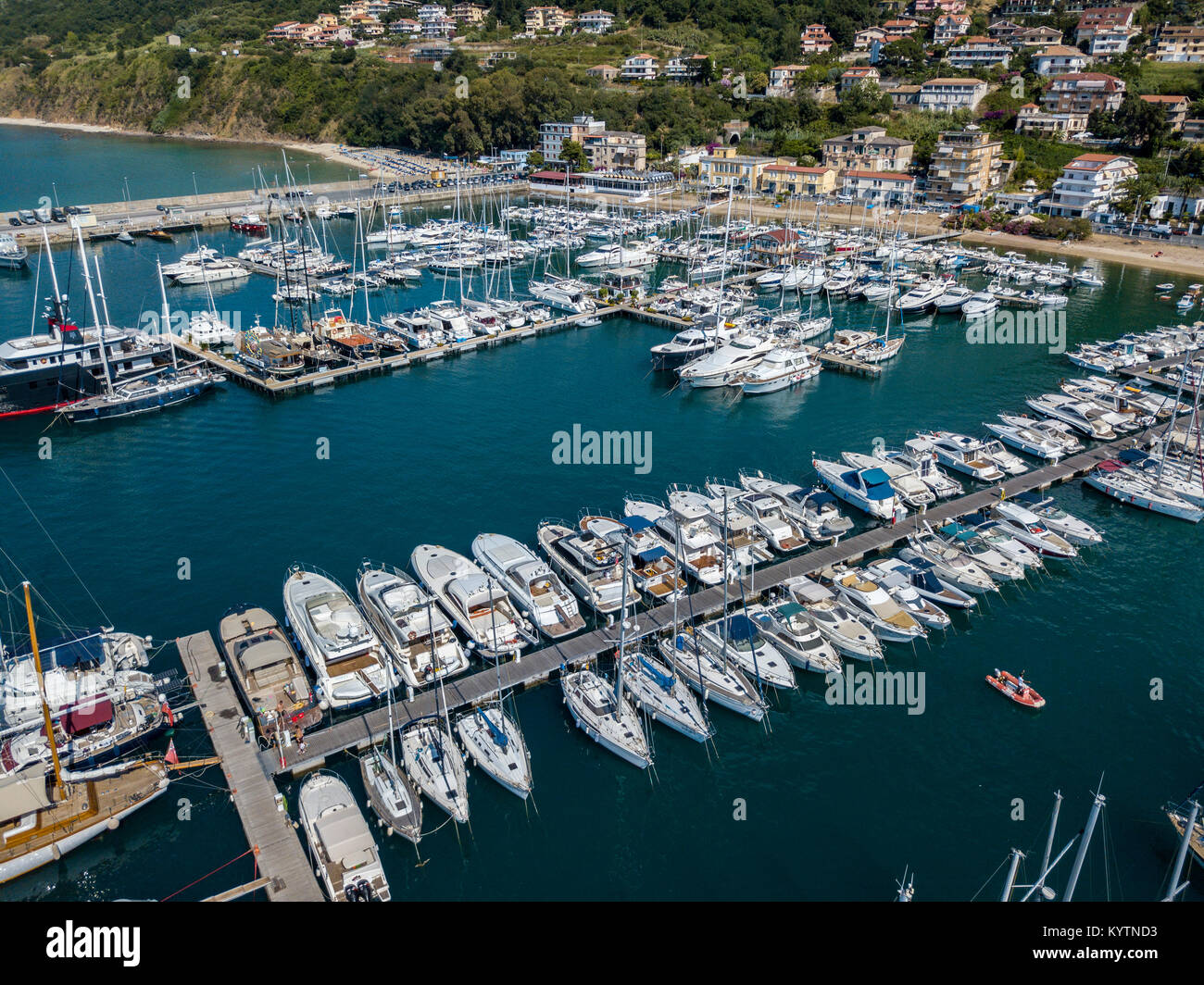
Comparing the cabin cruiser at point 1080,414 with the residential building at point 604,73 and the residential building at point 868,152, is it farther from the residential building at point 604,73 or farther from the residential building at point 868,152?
the residential building at point 604,73

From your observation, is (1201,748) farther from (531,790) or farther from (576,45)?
(576,45)

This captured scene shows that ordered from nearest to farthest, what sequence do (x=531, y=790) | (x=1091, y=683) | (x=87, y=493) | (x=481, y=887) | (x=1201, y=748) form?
1. (x=481, y=887)
2. (x=531, y=790)
3. (x=1201, y=748)
4. (x=1091, y=683)
5. (x=87, y=493)

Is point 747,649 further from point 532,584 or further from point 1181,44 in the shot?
point 1181,44

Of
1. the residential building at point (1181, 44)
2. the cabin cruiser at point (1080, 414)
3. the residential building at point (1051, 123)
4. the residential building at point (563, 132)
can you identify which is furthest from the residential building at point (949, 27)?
the cabin cruiser at point (1080, 414)

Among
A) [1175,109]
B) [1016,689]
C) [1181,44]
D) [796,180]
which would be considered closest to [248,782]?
[1016,689]
